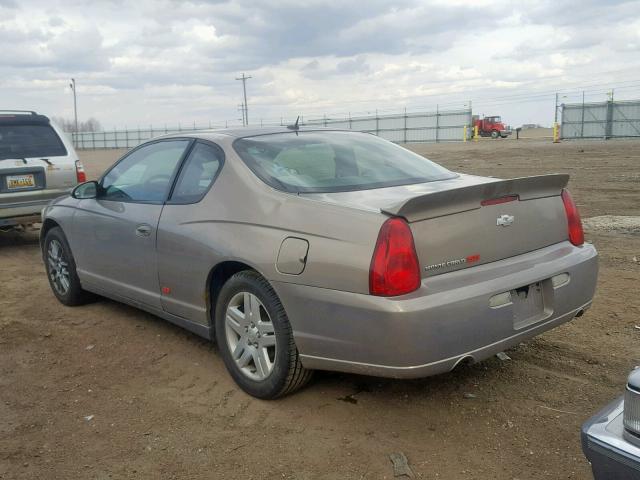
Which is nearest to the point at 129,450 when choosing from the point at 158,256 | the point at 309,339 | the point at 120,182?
the point at 309,339

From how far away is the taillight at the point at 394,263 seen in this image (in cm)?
288

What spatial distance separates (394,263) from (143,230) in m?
2.09

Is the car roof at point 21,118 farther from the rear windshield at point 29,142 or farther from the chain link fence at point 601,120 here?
the chain link fence at point 601,120

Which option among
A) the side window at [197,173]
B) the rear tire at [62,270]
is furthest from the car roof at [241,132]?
the rear tire at [62,270]

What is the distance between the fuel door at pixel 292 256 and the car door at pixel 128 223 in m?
1.29

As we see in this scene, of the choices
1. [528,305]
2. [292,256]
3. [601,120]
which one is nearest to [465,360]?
[528,305]

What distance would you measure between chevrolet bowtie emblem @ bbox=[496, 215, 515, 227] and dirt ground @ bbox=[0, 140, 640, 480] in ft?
3.27

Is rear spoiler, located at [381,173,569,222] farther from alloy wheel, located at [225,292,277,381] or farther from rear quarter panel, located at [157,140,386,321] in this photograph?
alloy wheel, located at [225,292,277,381]

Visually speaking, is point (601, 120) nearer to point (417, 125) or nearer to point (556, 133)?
point (556, 133)

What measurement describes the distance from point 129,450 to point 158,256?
1.39 m

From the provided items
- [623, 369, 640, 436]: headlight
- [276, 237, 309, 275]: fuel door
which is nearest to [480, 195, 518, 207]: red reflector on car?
[276, 237, 309, 275]: fuel door

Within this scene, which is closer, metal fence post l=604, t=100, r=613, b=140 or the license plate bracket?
the license plate bracket

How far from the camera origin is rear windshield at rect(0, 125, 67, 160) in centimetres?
789

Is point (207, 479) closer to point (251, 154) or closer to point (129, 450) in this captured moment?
point (129, 450)
